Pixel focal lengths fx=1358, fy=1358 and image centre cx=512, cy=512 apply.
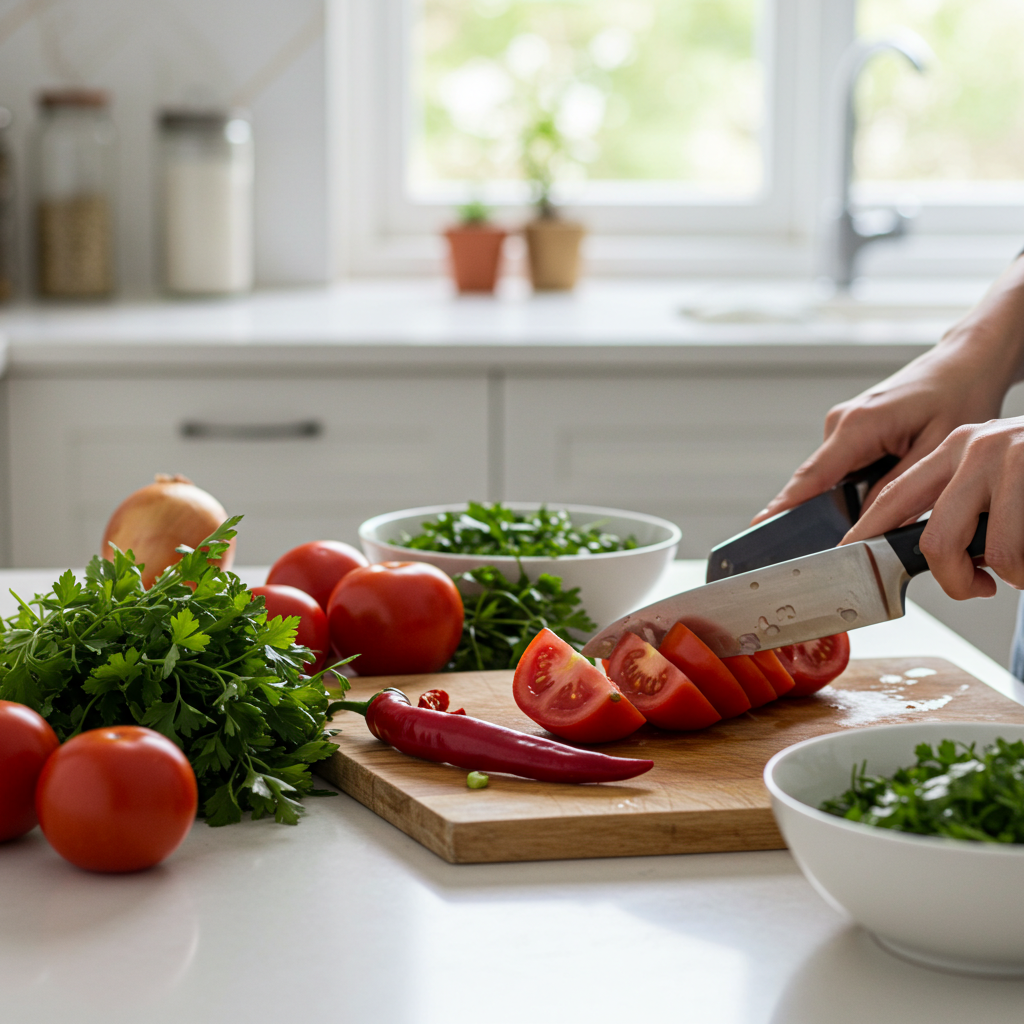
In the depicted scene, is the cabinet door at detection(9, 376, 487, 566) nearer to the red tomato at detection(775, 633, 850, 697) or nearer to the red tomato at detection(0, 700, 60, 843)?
the red tomato at detection(775, 633, 850, 697)

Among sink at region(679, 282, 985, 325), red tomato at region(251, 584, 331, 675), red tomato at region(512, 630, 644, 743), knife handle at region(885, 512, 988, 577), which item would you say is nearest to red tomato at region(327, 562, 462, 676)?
red tomato at region(251, 584, 331, 675)

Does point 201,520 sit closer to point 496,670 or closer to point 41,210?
point 496,670

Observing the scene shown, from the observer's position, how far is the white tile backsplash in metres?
2.85

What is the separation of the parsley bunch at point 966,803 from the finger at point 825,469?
527mm

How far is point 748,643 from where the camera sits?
0.97m

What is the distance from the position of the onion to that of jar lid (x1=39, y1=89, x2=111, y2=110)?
1708mm

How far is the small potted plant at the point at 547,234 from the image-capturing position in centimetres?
293

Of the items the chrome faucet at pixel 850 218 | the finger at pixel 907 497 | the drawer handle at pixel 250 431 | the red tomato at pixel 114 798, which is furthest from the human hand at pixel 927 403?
the chrome faucet at pixel 850 218

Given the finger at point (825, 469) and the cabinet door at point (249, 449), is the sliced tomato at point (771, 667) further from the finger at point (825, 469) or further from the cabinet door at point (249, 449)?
the cabinet door at point (249, 449)

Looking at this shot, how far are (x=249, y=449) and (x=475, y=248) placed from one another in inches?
34.2

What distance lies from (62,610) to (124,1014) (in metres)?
0.30

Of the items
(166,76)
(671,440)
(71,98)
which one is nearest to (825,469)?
(671,440)

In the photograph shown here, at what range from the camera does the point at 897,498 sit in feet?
3.04

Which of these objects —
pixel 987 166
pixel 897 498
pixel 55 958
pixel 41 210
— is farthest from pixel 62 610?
pixel 987 166
